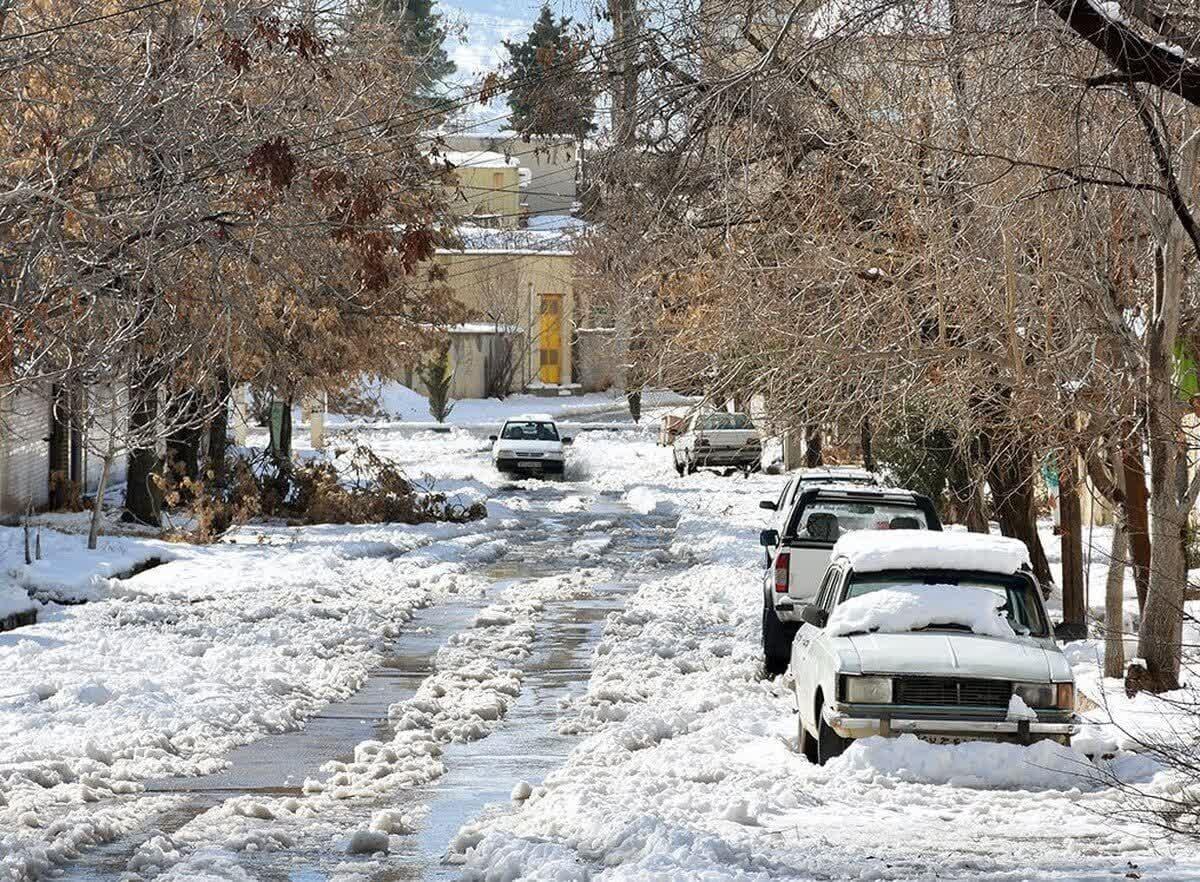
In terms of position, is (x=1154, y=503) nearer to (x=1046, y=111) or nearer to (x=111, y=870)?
(x=1046, y=111)

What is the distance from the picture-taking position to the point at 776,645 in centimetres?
1653

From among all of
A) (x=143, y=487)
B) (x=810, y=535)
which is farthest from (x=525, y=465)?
(x=810, y=535)

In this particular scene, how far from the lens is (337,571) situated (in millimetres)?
25594

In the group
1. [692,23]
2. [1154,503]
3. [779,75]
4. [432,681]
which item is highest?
[692,23]

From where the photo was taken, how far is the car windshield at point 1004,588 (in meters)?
12.6

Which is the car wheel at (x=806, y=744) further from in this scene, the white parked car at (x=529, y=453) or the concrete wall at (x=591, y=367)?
the concrete wall at (x=591, y=367)

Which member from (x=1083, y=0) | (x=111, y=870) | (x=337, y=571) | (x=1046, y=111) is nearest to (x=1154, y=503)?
(x=1046, y=111)

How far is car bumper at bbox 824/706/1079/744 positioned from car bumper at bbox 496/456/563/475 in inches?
1498

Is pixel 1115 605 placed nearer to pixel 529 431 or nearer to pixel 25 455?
pixel 25 455

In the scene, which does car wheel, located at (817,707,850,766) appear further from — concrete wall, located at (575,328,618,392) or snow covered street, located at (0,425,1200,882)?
concrete wall, located at (575,328,618,392)

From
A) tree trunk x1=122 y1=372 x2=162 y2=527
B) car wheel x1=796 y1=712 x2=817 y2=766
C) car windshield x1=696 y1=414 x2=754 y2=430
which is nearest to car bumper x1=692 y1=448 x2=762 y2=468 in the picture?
car windshield x1=696 y1=414 x2=754 y2=430

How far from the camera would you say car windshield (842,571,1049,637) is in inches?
496

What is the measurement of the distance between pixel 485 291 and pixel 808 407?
2420 inches

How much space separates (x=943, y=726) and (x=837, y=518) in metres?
6.44
